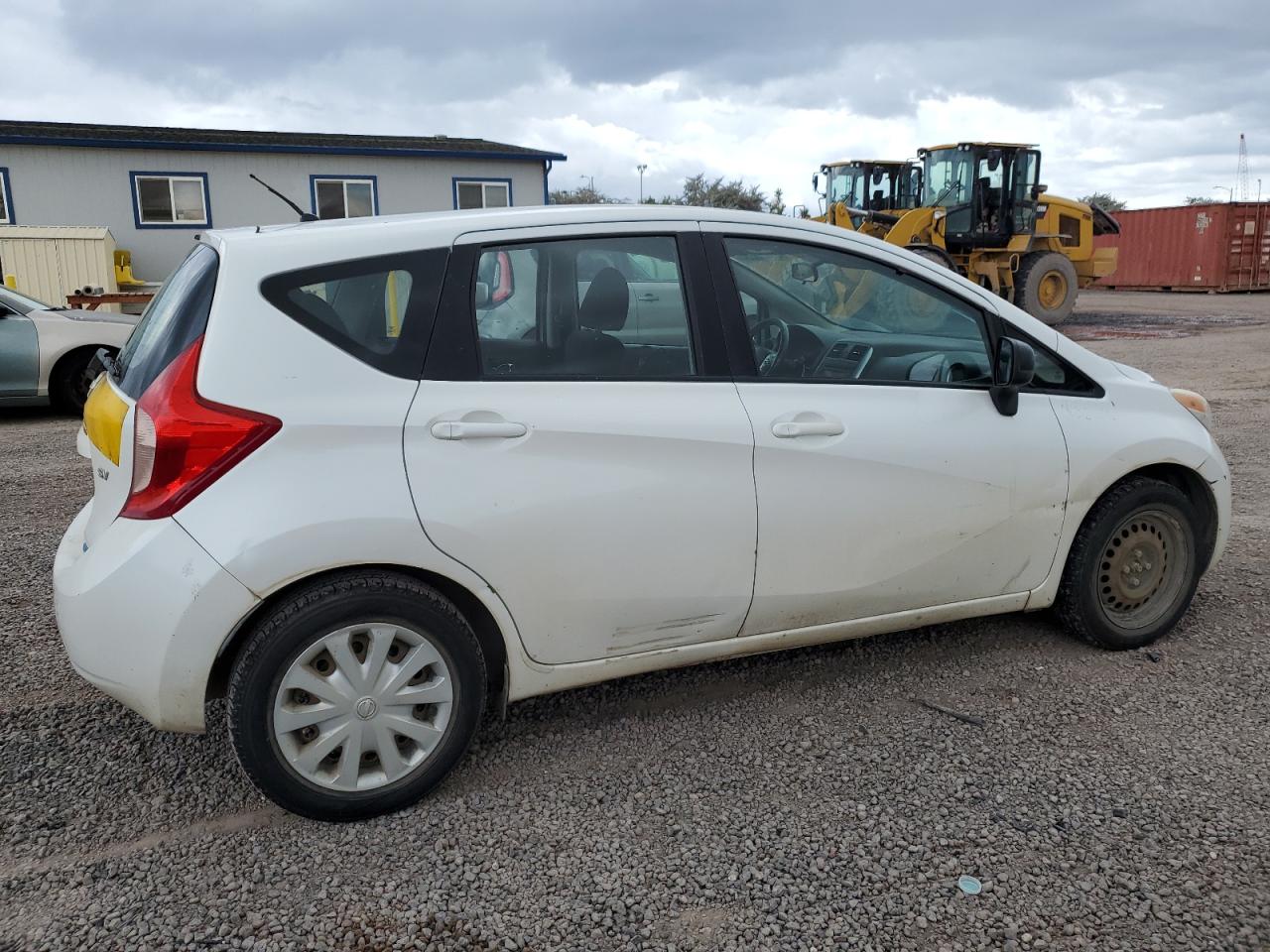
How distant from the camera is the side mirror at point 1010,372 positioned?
3.46 m

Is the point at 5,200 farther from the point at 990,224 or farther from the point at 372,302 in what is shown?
the point at 372,302

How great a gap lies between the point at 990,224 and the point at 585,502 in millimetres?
17474

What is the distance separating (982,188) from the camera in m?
18.3

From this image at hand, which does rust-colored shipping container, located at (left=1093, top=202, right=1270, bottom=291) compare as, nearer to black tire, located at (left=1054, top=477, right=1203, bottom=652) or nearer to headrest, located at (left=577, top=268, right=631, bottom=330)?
black tire, located at (left=1054, top=477, right=1203, bottom=652)

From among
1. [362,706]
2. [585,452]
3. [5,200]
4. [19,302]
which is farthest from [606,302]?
[5,200]

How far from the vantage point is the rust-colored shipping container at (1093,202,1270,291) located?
30578 millimetres

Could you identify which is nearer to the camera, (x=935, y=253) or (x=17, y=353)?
(x=17, y=353)

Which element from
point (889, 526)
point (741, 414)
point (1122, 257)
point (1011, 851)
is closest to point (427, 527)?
point (741, 414)

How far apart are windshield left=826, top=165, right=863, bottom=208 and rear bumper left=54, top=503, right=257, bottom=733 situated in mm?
20474

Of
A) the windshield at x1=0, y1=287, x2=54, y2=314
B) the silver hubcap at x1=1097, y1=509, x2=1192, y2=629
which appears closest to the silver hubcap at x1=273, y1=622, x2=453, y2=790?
the silver hubcap at x1=1097, y1=509, x2=1192, y2=629

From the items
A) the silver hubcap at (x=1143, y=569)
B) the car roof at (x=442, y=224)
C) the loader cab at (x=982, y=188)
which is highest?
the loader cab at (x=982, y=188)

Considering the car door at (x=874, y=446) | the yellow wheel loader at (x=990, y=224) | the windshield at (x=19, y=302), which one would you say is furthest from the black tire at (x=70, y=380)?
the yellow wheel loader at (x=990, y=224)

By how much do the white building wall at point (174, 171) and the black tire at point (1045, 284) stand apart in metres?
12.1

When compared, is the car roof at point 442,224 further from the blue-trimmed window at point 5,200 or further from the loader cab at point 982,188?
the blue-trimmed window at point 5,200
